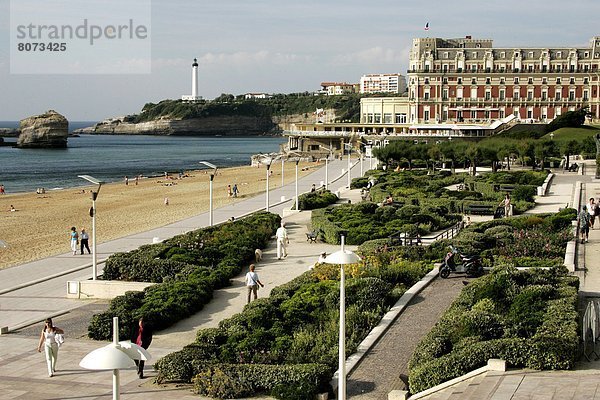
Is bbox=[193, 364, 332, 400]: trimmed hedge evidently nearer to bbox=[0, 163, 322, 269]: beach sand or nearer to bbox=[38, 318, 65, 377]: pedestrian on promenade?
bbox=[38, 318, 65, 377]: pedestrian on promenade

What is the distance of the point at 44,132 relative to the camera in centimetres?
16962

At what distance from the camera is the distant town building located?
368ft

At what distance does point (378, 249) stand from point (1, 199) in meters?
47.8

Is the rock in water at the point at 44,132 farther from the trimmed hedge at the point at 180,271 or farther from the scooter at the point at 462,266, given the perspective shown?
the scooter at the point at 462,266

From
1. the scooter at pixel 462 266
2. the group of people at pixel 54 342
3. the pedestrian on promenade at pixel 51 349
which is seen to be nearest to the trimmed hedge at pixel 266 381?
the group of people at pixel 54 342

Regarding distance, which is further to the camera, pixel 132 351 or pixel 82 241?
pixel 82 241

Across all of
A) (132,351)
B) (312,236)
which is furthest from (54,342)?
(312,236)

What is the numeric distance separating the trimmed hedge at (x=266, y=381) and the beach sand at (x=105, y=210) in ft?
67.6

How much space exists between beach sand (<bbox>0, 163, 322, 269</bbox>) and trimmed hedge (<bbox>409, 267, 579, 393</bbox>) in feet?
70.1

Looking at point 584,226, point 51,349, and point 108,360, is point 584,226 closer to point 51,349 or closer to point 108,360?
point 51,349

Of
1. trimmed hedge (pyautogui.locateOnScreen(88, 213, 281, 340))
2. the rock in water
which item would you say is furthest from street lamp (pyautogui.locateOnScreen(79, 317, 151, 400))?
the rock in water

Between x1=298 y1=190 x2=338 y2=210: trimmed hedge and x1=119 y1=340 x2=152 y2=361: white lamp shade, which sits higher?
x1=119 y1=340 x2=152 y2=361: white lamp shade

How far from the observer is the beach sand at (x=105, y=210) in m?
40.5

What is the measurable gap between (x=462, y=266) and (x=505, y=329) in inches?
307
